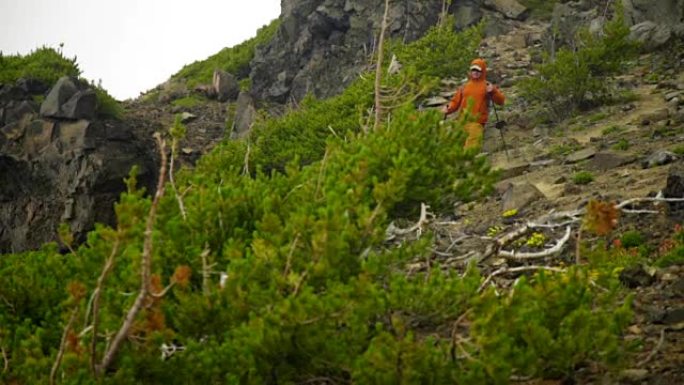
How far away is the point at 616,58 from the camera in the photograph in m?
18.4

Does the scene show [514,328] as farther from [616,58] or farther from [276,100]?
[276,100]

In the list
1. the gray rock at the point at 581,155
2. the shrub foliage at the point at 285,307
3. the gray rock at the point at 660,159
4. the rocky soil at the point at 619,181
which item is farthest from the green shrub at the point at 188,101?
the shrub foliage at the point at 285,307

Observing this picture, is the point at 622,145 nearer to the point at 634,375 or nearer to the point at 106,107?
the point at 634,375

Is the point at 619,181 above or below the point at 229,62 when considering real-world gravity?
below

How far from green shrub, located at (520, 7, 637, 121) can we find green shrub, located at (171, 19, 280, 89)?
21.6m

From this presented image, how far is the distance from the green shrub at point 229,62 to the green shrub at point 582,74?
21.6 meters

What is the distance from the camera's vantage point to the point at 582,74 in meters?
17.7

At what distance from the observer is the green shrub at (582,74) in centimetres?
1785

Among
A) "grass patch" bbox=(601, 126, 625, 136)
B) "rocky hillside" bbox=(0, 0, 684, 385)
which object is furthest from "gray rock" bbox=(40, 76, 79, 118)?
"grass patch" bbox=(601, 126, 625, 136)

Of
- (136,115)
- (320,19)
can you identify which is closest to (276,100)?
(320,19)

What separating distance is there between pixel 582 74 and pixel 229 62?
25522mm

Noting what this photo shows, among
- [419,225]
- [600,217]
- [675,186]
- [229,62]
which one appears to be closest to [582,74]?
[675,186]

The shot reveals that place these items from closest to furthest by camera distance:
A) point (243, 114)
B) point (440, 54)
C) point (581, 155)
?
point (581, 155) → point (440, 54) → point (243, 114)

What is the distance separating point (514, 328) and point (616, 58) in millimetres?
16210
